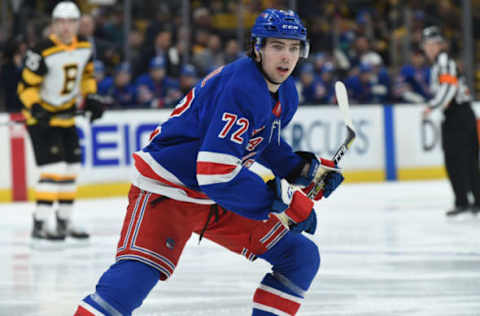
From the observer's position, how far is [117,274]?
2.66 metres

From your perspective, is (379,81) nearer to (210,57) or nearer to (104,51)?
(210,57)

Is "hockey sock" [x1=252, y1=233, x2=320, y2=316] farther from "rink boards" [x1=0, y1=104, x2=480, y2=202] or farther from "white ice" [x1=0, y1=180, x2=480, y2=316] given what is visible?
"rink boards" [x1=0, y1=104, x2=480, y2=202]

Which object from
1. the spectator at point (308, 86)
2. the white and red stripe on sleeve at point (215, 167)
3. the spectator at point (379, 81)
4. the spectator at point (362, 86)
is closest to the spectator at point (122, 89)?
the spectator at point (308, 86)

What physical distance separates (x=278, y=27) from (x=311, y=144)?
762 centimetres

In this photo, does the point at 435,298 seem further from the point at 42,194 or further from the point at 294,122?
the point at 294,122

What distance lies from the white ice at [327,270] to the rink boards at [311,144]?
4.07 feet

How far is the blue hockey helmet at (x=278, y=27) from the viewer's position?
108 inches

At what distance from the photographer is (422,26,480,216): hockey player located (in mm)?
7258

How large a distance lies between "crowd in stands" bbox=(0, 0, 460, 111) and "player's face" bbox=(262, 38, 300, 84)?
6.40 meters

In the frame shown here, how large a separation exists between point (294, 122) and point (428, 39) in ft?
10.4

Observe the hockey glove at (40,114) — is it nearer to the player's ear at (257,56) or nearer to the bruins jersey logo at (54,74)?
the bruins jersey logo at (54,74)

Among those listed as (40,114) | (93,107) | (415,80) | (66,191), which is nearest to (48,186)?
(66,191)

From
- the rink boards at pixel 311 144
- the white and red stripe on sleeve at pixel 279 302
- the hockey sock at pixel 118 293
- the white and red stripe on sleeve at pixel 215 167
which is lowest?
the rink boards at pixel 311 144

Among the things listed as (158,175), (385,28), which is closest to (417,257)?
(158,175)
